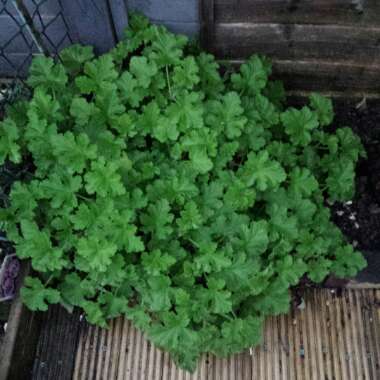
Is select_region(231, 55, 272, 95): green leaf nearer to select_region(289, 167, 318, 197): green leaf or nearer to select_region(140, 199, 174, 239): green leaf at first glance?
select_region(289, 167, 318, 197): green leaf

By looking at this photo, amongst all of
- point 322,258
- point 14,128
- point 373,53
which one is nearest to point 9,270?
point 14,128

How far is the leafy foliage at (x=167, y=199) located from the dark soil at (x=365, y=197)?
33cm

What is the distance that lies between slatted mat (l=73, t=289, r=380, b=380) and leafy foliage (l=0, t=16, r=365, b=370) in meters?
0.27

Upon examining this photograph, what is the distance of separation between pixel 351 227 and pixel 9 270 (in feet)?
6.99

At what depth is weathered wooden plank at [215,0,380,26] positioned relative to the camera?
8.92 ft

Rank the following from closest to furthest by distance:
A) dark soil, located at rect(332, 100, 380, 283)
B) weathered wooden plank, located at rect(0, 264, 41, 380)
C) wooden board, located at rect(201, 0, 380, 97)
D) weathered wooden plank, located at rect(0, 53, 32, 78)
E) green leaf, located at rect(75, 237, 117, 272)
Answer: green leaf, located at rect(75, 237, 117, 272) → weathered wooden plank, located at rect(0, 264, 41, 380) → wooden board, located at rect(201, 0, 380, 97) → dark soil, located at rect(332, 100, 380, 283) → weathered wooden plank, located at rect(0, 53, 32, 78)

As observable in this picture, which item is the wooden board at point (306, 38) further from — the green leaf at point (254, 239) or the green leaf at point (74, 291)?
the green leaf at point (74, 291)

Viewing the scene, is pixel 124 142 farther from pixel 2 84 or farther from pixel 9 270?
pixel 2 84

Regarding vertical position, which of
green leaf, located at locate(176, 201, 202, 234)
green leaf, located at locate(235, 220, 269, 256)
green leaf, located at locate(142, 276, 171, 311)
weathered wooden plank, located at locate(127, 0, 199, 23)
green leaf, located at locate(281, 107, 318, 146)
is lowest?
green leaf, located at locate(142, 276, 171, 311)

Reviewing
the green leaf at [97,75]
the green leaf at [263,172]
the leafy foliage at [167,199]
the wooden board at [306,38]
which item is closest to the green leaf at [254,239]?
the leafy foliage at [167,199]

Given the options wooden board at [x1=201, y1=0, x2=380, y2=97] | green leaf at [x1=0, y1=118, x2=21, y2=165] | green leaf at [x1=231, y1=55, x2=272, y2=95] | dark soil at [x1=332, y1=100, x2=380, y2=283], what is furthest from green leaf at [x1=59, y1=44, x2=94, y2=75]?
dark soil at [x1=332, y1=100, x2=380, y2=283]

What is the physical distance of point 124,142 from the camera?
8.41ft

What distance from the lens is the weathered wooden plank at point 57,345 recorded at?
2.85m

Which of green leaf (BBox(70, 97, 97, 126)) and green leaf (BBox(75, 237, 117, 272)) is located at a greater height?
green leaf (BBox(70, 97, 97, 126))
